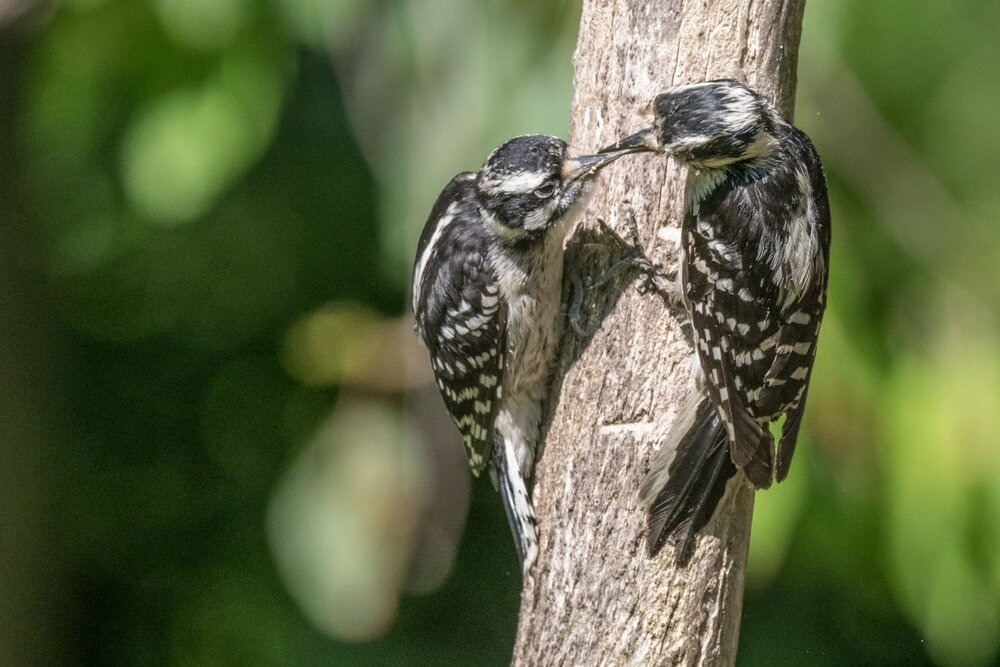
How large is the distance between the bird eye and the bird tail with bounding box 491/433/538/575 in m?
0.72

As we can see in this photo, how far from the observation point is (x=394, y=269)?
3.52 metres

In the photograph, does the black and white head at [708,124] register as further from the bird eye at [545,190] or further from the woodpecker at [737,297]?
the bird eye at [545,190]

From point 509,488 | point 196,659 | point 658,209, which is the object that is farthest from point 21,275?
point 658,209

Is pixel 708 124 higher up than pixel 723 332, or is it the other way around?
pixel 708 124

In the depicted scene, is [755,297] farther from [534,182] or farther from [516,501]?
[516,501]

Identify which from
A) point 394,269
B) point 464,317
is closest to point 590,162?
point 464,317

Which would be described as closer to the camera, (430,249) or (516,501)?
(516,501)

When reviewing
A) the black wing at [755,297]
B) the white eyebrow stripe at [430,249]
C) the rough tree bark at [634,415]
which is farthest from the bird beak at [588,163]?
the white eyebrow stripe at [430,249]

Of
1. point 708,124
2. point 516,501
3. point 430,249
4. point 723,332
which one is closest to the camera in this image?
point 708,124

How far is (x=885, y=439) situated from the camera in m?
3.39

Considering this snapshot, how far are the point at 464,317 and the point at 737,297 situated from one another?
0.79 metres

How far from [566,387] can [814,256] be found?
731 mm

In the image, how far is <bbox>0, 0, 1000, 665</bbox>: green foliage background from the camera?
3.38 m

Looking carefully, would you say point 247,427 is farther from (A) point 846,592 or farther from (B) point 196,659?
(A) point 846,592
